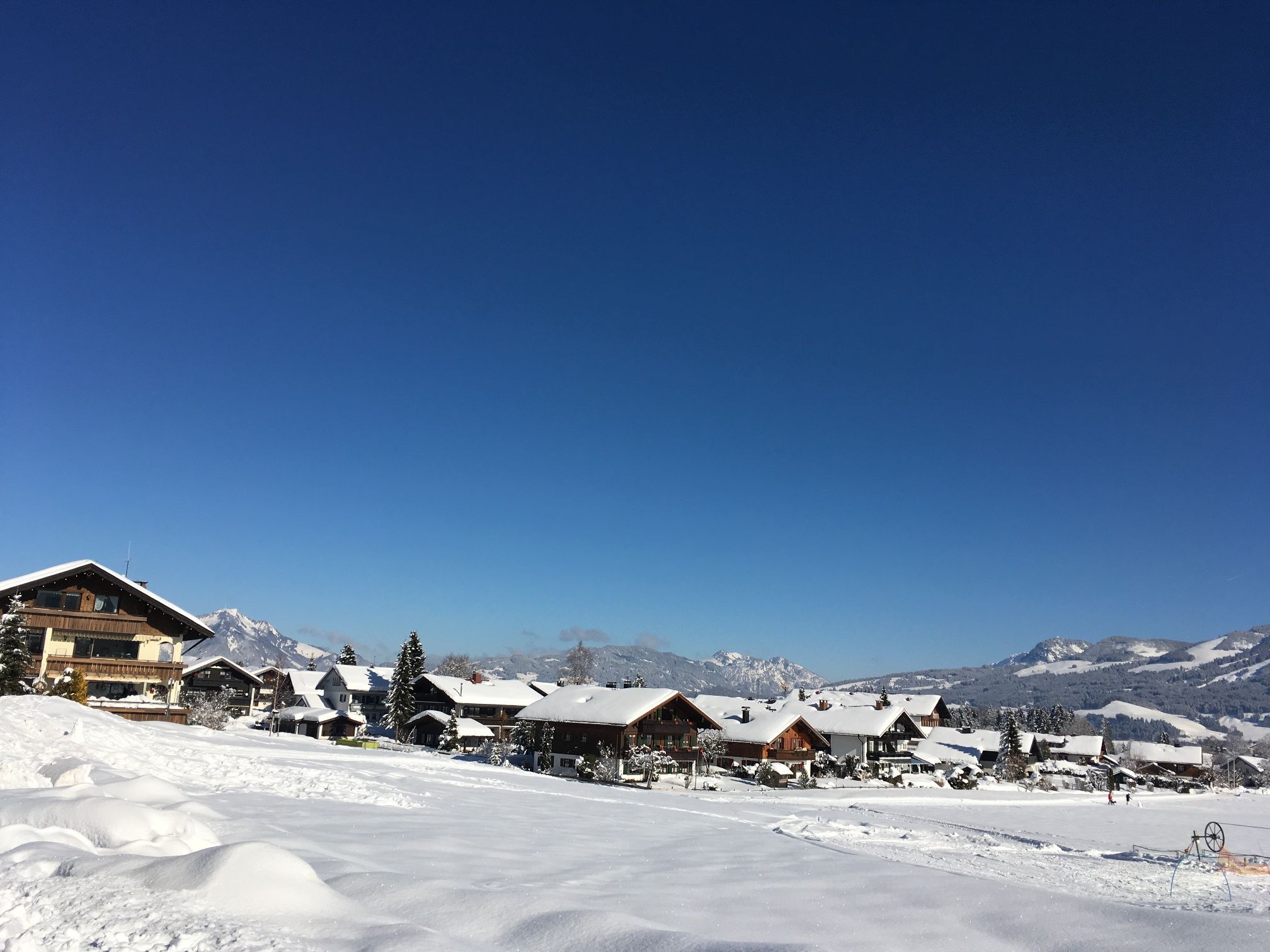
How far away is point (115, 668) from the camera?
43.1m

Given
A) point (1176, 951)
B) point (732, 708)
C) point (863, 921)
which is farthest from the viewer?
point (732, 708)

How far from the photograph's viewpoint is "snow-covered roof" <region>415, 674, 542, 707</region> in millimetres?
82000

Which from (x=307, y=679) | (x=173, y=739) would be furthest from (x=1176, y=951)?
(x=307, y=679)

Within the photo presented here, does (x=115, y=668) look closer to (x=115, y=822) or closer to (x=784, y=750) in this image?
(x=115, y=822)

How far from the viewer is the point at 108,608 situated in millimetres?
44219

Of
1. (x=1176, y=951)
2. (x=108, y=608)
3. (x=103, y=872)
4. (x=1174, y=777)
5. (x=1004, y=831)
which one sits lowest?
(x=1174, y=777)

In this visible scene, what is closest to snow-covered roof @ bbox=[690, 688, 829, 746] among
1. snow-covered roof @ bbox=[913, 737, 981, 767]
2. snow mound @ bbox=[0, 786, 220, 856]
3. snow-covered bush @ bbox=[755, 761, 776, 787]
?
snow-covered bush @ bbox=[755, 761, 776, 787]

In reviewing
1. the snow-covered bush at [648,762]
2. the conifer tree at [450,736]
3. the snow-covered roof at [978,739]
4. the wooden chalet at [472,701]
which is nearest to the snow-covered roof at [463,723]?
the conifer tree at [450,736]

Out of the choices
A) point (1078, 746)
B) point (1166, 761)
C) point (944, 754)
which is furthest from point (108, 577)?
point (1166, 761)

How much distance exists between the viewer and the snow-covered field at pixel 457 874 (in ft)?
27.3

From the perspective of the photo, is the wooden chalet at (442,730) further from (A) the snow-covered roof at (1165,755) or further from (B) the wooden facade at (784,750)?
(A) the snow-covered roof at (1165,755)

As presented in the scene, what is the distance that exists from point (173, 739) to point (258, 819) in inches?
643

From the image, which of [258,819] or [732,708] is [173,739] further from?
[732,708]

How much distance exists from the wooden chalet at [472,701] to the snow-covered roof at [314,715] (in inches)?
254
